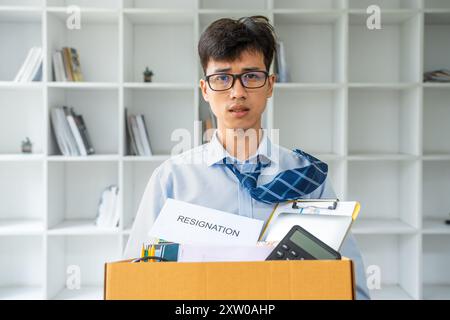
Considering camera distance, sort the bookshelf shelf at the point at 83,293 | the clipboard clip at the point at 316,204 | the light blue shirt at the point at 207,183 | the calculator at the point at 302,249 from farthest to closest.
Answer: the bookshelf shelf at the point at 83,293, the light blue shirt at the point at 207,183, the clipboard clip at the point at 316,204, the calculator at the point at 302,249

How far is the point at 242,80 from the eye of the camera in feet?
3.61

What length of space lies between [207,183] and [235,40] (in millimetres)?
386

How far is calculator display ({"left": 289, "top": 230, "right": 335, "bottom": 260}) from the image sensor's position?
0.67m

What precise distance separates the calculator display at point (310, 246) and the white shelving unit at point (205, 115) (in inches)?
78.9

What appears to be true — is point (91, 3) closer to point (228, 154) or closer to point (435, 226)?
point (228, 154)

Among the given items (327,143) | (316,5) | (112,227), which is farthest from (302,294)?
(316,5)

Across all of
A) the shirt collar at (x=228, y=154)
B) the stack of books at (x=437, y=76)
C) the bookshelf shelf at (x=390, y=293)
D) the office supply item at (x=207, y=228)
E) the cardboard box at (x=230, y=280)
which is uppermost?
the stack of books at (x=437, y=76)

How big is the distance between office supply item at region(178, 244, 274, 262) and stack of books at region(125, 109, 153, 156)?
1.96m

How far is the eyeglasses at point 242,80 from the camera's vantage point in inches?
43.2

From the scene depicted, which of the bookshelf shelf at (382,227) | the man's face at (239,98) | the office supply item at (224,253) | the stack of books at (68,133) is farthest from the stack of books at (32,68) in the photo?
the office supply item at (224,253)

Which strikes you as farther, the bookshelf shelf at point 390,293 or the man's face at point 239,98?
the bookshelf shelf at point 390,293

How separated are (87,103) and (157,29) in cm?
61

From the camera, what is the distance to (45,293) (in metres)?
2.50

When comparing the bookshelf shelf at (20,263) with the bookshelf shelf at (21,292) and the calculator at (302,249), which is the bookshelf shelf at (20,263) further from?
the calculator at (302,249)
